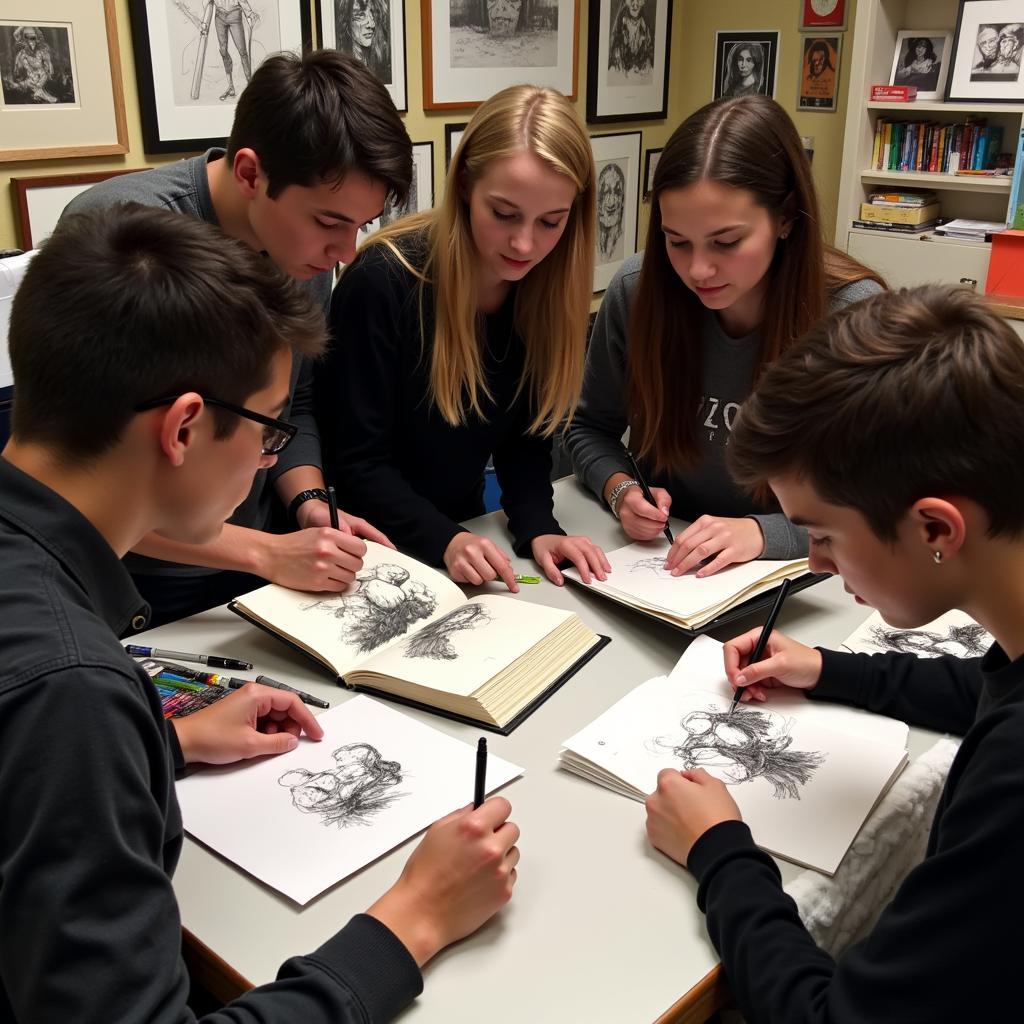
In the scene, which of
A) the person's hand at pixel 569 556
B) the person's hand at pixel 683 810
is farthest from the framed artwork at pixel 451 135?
the person's hand at pixel 683 810

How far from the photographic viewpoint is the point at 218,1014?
754mm

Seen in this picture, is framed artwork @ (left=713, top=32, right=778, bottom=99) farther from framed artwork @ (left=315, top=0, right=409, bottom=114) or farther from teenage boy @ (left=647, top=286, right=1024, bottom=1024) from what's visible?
teenage boy @ (left=647, top=286, right=1024, bottom=1024)

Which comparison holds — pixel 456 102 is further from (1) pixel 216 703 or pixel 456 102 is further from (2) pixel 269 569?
(1) pixel 216 703

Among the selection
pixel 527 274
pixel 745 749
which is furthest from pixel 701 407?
pixel 745 749

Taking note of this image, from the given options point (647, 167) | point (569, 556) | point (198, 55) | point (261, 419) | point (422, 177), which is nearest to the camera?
point (261, 419)

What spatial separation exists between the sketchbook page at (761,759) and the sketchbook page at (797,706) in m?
0.02

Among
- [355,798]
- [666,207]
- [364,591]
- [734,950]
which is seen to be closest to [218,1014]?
[355,798]

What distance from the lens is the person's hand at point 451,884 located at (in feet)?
2.80

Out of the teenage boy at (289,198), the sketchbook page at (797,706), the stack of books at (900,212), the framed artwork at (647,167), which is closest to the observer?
the sketchbook page at (797,706)

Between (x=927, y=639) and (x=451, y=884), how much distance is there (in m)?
0.80

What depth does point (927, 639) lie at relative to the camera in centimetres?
137

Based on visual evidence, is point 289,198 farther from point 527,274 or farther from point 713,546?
point 713,546

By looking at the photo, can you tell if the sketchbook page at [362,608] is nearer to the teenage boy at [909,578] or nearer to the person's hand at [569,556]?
the person's hand at [569,556]

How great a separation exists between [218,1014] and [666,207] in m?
1.36
